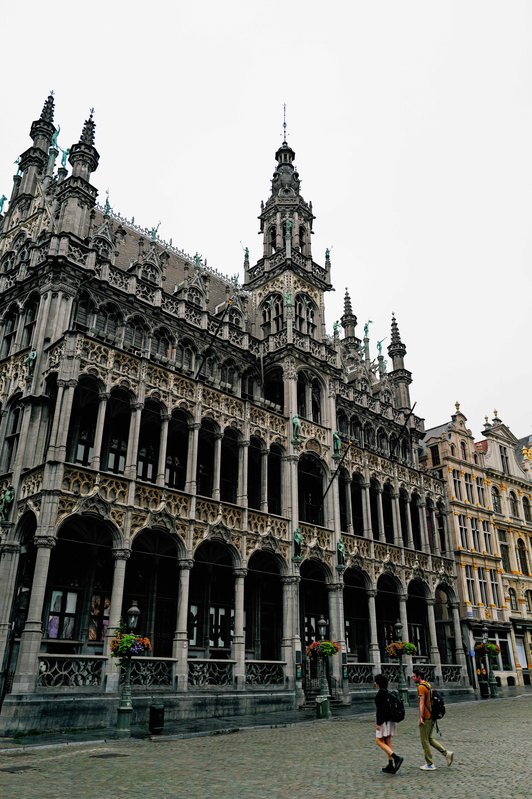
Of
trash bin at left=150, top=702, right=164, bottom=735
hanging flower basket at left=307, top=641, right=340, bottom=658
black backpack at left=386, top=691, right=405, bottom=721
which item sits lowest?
trash bin at left=150, top=702, right=164, bottom=735

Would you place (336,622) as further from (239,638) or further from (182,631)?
(182,631)

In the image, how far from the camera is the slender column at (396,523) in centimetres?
4169

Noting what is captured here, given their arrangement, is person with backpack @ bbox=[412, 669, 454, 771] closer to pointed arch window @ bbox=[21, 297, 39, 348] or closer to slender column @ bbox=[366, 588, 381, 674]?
pointed arch window @ bbox=[21, 297, 39, 348]

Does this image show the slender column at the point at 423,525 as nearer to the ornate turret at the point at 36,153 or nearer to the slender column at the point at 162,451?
the slender column at the point at 162,451

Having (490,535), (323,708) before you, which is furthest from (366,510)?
(490,535)

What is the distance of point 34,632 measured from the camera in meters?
22.0

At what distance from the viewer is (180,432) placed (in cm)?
3312

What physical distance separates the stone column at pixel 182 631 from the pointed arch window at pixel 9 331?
13187mm

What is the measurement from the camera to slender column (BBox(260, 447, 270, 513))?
106ft

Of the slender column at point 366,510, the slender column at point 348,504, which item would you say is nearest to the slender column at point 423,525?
the slender column at point 366,510

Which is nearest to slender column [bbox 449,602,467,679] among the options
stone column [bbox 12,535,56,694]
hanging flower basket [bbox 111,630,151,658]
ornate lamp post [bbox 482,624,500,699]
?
ornate lamp post [bbox 482,624,500,699]

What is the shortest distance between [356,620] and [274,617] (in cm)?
773

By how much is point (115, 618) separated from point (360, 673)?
16.9 meters

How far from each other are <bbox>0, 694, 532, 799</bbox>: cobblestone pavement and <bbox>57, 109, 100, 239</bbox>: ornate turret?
2266cm
